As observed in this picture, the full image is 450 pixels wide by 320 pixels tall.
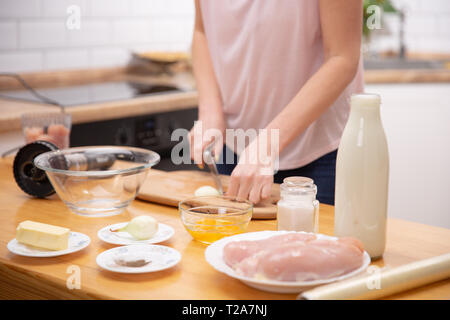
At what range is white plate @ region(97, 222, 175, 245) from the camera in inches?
39.6

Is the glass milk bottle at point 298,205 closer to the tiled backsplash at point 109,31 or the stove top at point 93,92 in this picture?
the stove top at point 93,92

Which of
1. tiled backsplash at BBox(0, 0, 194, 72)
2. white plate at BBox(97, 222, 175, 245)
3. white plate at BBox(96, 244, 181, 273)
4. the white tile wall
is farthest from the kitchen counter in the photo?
white plate at BBox(96, 244, 181, 273)

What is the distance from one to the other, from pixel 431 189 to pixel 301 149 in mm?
1370

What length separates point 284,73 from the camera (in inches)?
57.7

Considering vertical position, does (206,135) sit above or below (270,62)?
below

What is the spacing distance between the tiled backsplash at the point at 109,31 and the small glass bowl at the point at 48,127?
1.16 meters

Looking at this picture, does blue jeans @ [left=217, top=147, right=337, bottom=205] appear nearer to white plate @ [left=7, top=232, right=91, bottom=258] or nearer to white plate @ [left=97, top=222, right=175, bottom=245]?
white plate @ [left=97, top=222, right=175, bottom=245]

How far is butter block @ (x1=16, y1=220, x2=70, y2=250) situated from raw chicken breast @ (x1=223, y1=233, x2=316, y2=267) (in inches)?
10.9

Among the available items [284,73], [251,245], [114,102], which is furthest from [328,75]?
[114,102]

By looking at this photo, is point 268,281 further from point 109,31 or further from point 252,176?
point 109,31

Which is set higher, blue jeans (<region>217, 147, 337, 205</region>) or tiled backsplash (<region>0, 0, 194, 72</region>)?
tiled backsplash (<region>0, 0, 194, 72</region>)

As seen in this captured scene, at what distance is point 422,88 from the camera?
2.71 metres

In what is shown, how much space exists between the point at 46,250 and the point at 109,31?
2139 mm
